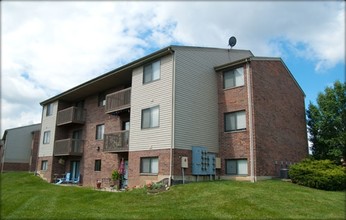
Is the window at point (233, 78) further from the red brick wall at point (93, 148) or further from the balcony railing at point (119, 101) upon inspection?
the red brick wall at point (93, 148)

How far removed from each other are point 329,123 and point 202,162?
1057 centimetres

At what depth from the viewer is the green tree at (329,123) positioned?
2162 centimetres

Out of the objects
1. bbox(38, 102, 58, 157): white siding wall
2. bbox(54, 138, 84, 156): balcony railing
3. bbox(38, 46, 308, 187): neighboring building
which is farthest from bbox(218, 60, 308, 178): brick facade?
bbox(38, 102, 58, 157): white siding wall

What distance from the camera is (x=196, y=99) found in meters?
18.8

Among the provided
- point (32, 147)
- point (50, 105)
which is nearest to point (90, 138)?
point (50, 105)

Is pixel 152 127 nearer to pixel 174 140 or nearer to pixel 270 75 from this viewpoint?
pixel 174 140

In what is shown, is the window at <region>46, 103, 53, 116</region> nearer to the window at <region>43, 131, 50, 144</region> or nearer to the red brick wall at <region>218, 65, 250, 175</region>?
the window at <region>43, 131, 50, 144</region>

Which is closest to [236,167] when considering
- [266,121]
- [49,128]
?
[266,121]

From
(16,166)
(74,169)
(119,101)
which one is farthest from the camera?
(16,166)

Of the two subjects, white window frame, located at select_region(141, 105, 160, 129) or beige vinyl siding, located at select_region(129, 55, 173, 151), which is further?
white window frame, located at select_region(141, 105, 160, 129)

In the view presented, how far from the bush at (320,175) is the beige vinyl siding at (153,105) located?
7.13 m

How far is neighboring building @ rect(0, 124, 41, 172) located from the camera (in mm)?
42281

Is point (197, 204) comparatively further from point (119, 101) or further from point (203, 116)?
point (119, 101)

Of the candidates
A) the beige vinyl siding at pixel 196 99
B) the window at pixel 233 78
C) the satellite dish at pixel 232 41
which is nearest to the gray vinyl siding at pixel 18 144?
the beige vinyl siding at pixel 196 99
